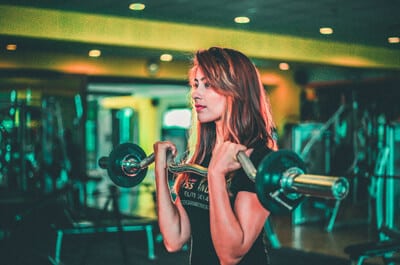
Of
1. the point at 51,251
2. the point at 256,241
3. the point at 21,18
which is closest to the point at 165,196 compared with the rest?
the point at 256,241

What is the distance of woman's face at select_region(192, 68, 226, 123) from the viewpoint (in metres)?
1.53

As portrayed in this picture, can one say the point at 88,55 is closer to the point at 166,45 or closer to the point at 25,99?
the point at 25,99

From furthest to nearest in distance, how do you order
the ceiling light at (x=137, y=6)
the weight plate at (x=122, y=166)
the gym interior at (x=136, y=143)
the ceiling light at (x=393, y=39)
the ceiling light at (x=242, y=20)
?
the ceiling light at (x=393, y=39) → the ceiling light at (x=242, y=20) → the ceiling light at (x=137, y=6) → the gym interior at (x=136, y=143) → the weight plate at (x=122, y=166)

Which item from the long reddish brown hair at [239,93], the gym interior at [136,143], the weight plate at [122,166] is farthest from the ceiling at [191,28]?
the long reddish brown hair at [239,93]

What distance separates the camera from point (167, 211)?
64.8 inches

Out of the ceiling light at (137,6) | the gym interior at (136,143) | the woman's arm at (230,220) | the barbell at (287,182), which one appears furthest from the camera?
the ceiling light at (137,6)

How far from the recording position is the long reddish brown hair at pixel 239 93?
1507 mm

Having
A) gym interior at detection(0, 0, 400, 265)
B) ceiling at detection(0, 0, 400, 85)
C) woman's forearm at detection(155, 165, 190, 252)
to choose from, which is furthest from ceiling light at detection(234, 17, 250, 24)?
woman's forearm at detection(155, 165, 190, 252)

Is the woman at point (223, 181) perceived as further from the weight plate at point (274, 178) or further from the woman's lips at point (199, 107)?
the weight plate at point (274, 178)

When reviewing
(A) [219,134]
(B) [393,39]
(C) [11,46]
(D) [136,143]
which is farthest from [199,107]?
(B) [393,39]

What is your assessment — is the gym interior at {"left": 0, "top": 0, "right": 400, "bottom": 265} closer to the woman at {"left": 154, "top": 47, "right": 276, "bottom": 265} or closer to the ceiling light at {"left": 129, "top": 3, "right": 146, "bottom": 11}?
the ceiling light at {"left": 129, "top": 3, "right": 146, "bottom": 11}

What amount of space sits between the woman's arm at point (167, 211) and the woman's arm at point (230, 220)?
0.83ft

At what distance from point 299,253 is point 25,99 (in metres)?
4.65

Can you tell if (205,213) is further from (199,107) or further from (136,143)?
(136,143)
